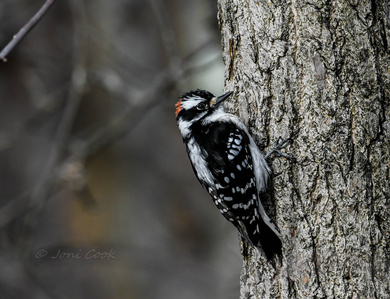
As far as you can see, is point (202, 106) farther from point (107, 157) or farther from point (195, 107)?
point (107, 157)

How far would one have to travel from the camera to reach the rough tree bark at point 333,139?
281 centimetres

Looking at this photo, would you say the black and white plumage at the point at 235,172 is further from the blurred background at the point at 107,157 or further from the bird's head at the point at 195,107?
the blurred background at the point at 107,157

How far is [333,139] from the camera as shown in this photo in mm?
2846

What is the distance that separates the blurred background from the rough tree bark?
A: 3325mm

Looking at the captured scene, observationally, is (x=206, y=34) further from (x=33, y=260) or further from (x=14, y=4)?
(x=33, y=260)

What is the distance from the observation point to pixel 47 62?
7.00 m

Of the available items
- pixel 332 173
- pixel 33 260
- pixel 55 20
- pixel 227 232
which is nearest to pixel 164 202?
pixel 227 232

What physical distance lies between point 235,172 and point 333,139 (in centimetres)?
70

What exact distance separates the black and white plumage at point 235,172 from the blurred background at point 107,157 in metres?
2.97

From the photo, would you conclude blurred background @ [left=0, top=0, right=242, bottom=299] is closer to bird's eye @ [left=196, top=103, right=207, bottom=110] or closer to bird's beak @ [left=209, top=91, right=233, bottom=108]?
bird's eye @ [left=196, top=103, right=207, bottom=110]

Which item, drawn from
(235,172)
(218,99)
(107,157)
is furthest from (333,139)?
(107,157)

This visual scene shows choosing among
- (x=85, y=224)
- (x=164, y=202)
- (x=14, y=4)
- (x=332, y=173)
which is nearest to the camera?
(x=332, y=173)

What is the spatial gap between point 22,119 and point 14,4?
170 centimetres

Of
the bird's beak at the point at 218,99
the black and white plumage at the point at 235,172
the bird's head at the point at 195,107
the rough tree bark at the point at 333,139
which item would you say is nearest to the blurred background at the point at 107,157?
the bird's head at the point at 195,107
